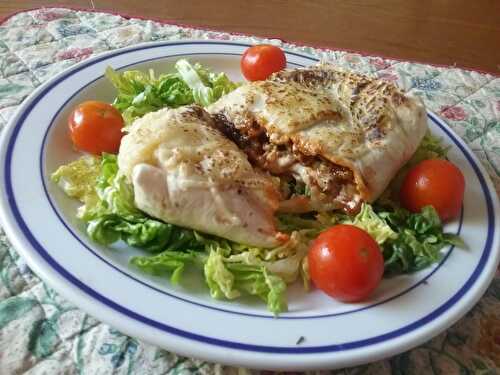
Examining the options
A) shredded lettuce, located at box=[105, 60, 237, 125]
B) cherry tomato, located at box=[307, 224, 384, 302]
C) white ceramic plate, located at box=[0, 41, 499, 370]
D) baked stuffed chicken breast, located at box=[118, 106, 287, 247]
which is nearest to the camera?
white ceramic plate, located at box=[0, 41, 499, 370]

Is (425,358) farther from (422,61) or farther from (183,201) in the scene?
(422,61)

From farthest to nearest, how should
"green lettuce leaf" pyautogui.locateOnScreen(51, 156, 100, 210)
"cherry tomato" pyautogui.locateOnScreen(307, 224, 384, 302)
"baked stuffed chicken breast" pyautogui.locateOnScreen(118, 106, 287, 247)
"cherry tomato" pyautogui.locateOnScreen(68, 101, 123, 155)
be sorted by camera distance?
1. "cherry tomato" pyautogui.locateOnScreen(68, 101, 123, 155)
2. "green lettuce leaf" pyautogui.locateOnScreen(51, 156, 100, 210)
3. "baked stuffed chicken breast" pyautogui.locateOnScreen(118, 106, 287, 247)
4. "cherry tomato" pyautogui.locateOnScreen(307, 224, 384, 302)

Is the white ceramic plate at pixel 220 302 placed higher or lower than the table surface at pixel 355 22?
higher

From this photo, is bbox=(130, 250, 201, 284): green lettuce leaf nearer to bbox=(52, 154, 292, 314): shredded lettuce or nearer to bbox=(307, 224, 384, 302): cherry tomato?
bbox=(52, 154, 292, 314): shredded lettuce

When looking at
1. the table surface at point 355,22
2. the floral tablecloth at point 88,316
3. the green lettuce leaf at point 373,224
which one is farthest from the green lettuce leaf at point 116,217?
the table surface at point 355,22

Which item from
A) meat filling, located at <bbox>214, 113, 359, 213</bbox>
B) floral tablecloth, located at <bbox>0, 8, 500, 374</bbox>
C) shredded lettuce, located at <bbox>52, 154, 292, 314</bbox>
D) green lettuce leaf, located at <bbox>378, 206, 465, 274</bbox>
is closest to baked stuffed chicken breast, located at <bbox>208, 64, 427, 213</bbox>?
meat filling, located at <bbox>214, 113, 359, 213</bbox>

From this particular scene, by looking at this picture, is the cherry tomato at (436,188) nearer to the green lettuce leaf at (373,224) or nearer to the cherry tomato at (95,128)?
the green lettuce leaf at (373,224)

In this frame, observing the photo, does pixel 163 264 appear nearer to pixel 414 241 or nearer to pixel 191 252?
pixel 191 252

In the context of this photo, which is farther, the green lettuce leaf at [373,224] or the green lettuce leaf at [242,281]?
the green lettuce leaf at [373,224]
